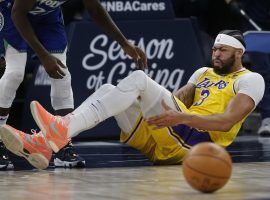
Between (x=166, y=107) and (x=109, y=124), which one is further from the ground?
(x=166, y=107)

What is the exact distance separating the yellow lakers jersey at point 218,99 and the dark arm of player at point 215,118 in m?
0.33

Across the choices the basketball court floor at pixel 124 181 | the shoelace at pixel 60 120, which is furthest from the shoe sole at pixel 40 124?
the basketball court floor at pixel 124 181

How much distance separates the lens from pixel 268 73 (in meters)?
10.7

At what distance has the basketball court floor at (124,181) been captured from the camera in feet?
17.5

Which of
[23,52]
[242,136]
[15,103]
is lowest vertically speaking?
[242,136]

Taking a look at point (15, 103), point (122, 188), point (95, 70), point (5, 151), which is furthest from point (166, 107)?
point (15, 103)

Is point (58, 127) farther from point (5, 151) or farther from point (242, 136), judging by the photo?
point (242, 136)

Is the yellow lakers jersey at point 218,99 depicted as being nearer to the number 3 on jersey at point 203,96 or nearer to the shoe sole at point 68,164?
the number 3 on jersey at point 203,96

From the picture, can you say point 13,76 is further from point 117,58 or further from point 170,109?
point 117,58

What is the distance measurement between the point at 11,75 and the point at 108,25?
893mm

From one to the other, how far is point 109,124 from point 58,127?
3.62 m

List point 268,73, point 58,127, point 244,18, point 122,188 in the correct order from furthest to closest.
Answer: point 244,18 → point 268,73 → point 58,127 → point 122,188

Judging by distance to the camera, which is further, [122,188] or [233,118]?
[233,118]

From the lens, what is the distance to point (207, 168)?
17.4 feet
